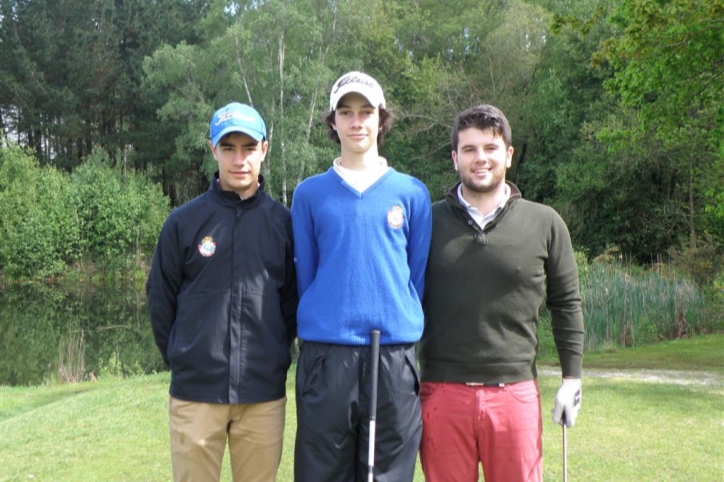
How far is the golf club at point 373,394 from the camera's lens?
304 centimetres

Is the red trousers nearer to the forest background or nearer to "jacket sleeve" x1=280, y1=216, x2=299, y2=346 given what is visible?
"jacket sleeve" x1=280, y1=216, x2=299, y2=346

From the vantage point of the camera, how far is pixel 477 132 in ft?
11.2

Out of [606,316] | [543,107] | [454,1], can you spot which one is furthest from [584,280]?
[454,1]

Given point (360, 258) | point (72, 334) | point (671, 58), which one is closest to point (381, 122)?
point (360, 258)

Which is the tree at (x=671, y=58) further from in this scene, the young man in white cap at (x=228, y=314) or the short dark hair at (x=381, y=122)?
the young man in white cap at (x=228, y=314)

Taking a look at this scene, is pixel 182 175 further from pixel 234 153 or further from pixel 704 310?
pixel 234 153

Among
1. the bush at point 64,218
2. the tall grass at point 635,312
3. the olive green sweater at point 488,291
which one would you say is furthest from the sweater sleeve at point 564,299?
the bush at point 64,218

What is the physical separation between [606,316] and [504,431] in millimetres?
9950

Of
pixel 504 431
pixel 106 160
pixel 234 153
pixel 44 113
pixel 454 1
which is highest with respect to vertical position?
pixel 454 1

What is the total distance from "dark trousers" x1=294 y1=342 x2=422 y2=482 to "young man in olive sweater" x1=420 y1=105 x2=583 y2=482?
23 centimetres

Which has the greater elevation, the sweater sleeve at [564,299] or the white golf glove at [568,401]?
the sweater sleeve at [564,299]

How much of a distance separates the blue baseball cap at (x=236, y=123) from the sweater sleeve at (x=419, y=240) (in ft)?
2.78

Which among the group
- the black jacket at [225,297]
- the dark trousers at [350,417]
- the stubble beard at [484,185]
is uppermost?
the stubble beard at [484,185]

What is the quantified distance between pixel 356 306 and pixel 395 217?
1.37 feet
